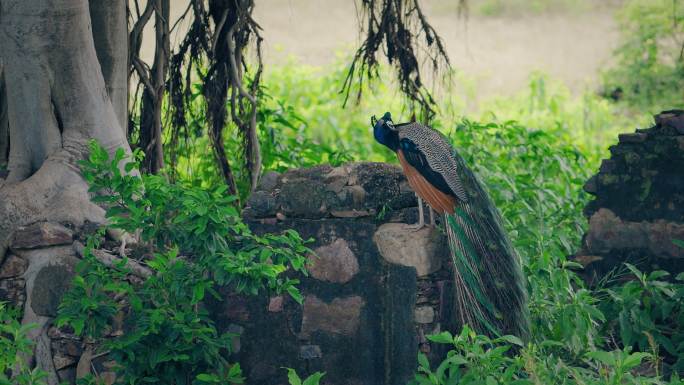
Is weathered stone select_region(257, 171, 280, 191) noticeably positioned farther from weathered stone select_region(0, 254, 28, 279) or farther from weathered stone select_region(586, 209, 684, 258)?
weathered stone select_region(586, 209, 684, 258)

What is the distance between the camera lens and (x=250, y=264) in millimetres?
4090

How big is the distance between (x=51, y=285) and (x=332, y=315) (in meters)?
1.26

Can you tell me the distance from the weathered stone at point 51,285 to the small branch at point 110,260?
80 mm

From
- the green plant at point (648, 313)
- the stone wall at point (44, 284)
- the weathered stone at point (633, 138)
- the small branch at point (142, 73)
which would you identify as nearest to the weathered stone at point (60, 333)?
the stone wall at point (44, 284)

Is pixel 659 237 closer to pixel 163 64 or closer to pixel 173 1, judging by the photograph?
pixel 163 64

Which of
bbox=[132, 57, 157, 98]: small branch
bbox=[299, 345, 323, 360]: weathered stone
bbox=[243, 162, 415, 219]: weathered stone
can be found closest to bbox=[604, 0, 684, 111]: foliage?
bbox=[132, 57, 157, 98]: small branch

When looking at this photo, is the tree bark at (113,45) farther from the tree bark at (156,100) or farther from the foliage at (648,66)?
the foliage at (648,66)

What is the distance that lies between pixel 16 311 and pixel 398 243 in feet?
5.64

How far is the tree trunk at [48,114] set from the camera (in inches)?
185

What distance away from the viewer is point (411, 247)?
4.54m

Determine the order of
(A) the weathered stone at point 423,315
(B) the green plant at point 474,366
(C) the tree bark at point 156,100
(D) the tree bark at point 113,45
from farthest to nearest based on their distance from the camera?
1. (C) the tree bark at point 156,100
2. (D) the tree bark at point 113,45
3. (A) the weathered stone at point 423,315
4. (B) the green plant at point 474,366

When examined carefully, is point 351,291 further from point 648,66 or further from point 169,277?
point 648,66

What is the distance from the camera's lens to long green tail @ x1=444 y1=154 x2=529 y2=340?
4.52 m

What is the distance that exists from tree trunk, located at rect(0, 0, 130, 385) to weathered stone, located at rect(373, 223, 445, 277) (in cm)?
134
